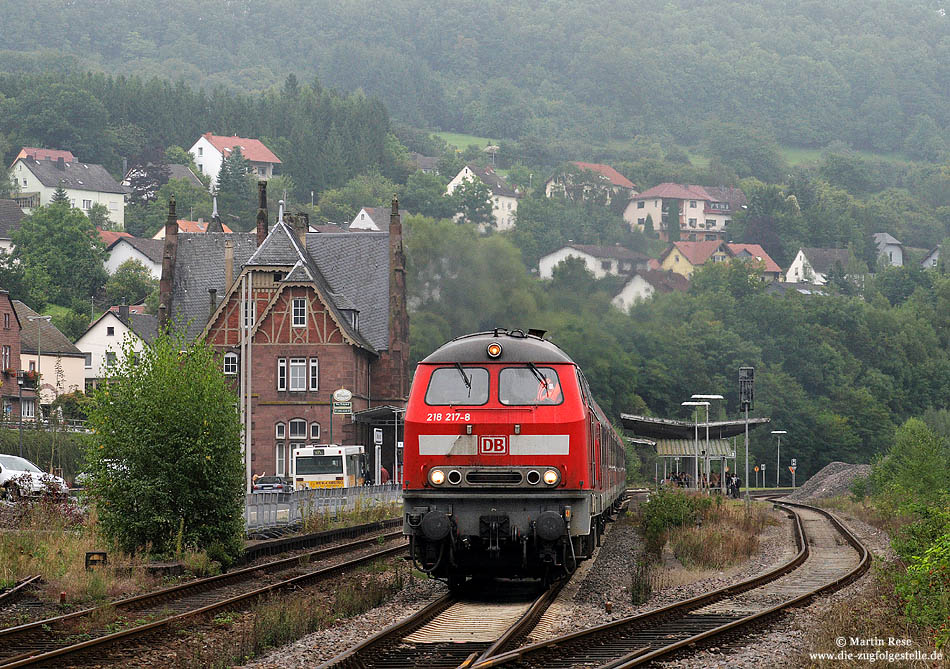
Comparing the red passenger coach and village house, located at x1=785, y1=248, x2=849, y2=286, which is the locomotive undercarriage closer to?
the red passenger coach

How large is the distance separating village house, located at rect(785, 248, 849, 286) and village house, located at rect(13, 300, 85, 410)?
114662 mm

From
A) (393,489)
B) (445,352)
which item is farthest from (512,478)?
(393,489)

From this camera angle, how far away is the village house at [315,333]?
63.1 metres

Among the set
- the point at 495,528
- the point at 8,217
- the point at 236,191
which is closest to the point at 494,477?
the point at 495,528

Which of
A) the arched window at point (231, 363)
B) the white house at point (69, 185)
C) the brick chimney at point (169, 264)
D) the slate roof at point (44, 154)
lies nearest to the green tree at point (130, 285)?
the white house at point (69, 185)

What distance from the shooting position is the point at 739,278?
134000 mm

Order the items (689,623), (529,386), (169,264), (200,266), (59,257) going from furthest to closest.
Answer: (59,257)
(200,266)
(169,264)
(529,386)
(689,623)

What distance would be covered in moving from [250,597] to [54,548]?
22.0 ft

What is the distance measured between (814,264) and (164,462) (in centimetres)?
17225

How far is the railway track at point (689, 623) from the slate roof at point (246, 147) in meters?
165

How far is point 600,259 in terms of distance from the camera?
154 m

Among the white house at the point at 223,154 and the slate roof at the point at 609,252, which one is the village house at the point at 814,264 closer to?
the slate roof at the point at 609,252

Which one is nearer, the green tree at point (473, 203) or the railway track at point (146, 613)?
the railway track at point (146, 613)

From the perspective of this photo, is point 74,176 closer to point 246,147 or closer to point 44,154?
point 44,154
